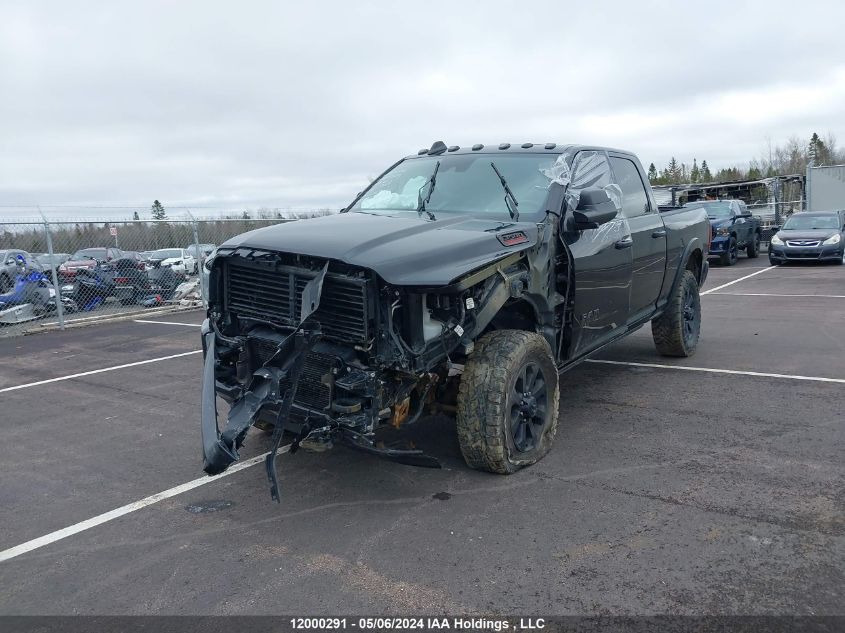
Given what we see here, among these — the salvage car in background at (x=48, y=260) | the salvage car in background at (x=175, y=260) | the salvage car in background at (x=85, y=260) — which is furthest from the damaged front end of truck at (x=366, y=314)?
the salvage car in background at (x=175, y=260)

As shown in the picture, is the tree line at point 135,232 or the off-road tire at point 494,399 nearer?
the off-road tire at point 494,399

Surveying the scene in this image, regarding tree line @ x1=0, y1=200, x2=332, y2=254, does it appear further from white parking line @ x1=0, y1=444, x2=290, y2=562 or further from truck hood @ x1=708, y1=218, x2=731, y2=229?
truck hood @ x1=708, y1=218, x2=731, y2=229

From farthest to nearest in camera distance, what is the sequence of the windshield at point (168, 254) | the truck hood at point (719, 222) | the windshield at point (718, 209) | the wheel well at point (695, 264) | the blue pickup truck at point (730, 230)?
the windshield at point (718, 209), the truck hood at point (719, 222), the blue pickup truck at point (730, 230), the windshield at point (168, 254), the wheel well at point (695, 264)

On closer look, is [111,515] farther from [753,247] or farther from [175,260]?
[753,247]

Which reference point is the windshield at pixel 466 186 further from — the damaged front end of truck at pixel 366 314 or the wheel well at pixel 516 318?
the wheel well at pixel 516 318

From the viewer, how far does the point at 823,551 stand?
135 inches

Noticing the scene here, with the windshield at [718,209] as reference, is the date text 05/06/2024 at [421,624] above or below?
below

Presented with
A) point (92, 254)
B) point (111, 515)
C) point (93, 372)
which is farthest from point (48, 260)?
point (111, 515)

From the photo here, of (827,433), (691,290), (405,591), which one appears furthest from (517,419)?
(691,290)

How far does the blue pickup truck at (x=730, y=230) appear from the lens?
64.4 ft

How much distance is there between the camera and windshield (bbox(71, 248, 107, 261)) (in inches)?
551

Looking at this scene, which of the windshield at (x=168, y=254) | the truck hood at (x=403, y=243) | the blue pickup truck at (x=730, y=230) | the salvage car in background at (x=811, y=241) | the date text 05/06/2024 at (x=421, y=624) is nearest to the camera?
the date text 05/06/2024 at (x=421, y=624)

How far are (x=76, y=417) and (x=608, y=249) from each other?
4.78 m

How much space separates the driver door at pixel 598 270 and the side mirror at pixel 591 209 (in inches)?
5.5
